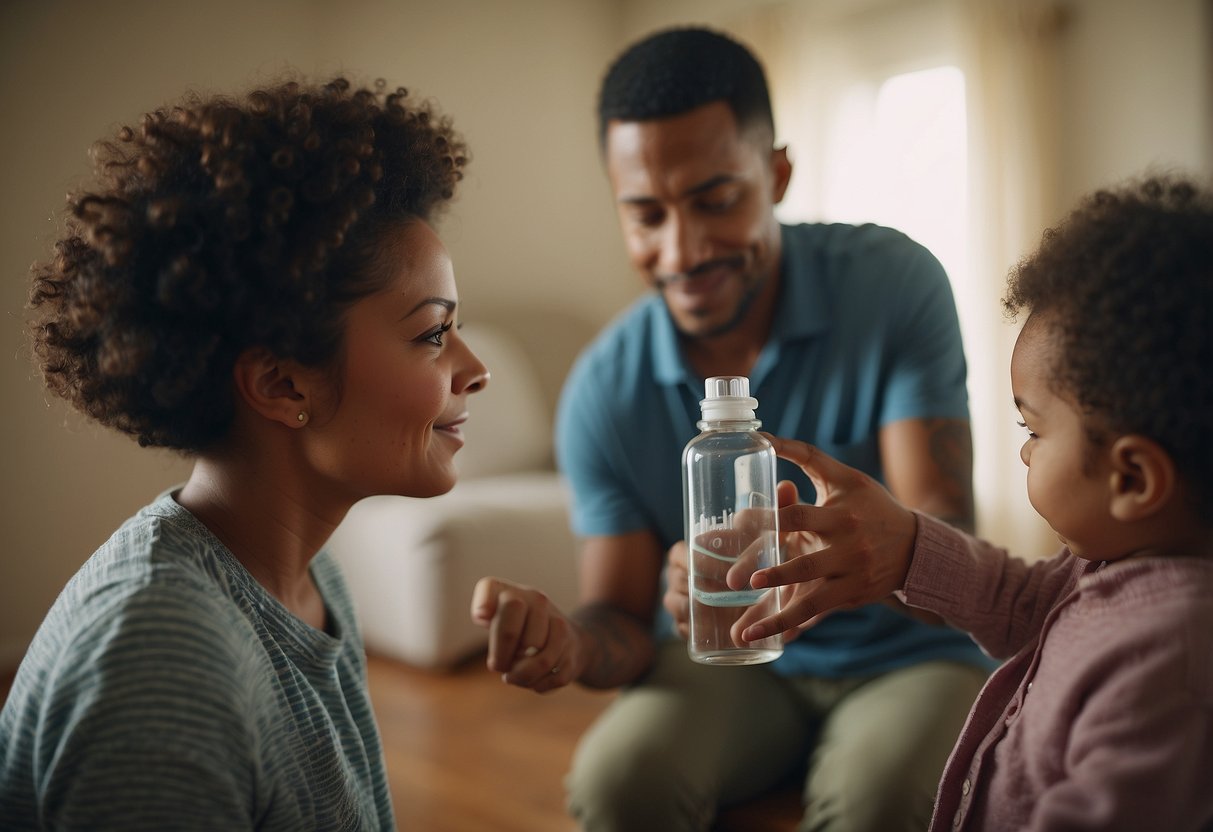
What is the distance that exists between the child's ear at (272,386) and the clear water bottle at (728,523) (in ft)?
1.43

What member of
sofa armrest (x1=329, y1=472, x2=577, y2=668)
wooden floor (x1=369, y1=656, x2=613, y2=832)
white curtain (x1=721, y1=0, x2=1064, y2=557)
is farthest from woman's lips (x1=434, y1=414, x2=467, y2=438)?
white curtain (x1=721, y1=0, x2=1064, y2=557)

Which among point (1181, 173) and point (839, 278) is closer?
point (1181, 173)

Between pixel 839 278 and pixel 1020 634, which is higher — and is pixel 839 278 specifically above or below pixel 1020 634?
above

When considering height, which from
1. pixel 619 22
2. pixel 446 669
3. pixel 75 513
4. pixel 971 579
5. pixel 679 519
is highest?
pixel 619 22

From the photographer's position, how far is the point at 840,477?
965 mm

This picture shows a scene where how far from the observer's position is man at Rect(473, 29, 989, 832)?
4.31 ft

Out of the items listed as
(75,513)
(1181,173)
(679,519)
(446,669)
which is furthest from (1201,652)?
(75,513)

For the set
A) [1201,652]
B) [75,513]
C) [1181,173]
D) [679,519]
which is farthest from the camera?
[75,513]

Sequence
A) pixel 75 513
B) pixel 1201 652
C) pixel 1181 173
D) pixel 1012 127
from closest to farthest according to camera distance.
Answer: pixel 1201 652, pixel 1181 173, pixel 75 513, pixel 1012 127

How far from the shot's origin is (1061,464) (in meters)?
0.79

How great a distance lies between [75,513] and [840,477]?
107 inches

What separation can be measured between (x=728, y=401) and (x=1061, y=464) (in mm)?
294

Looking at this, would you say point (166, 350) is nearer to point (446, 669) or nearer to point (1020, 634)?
point (1020, 634)

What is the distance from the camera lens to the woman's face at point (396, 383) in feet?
3.42
